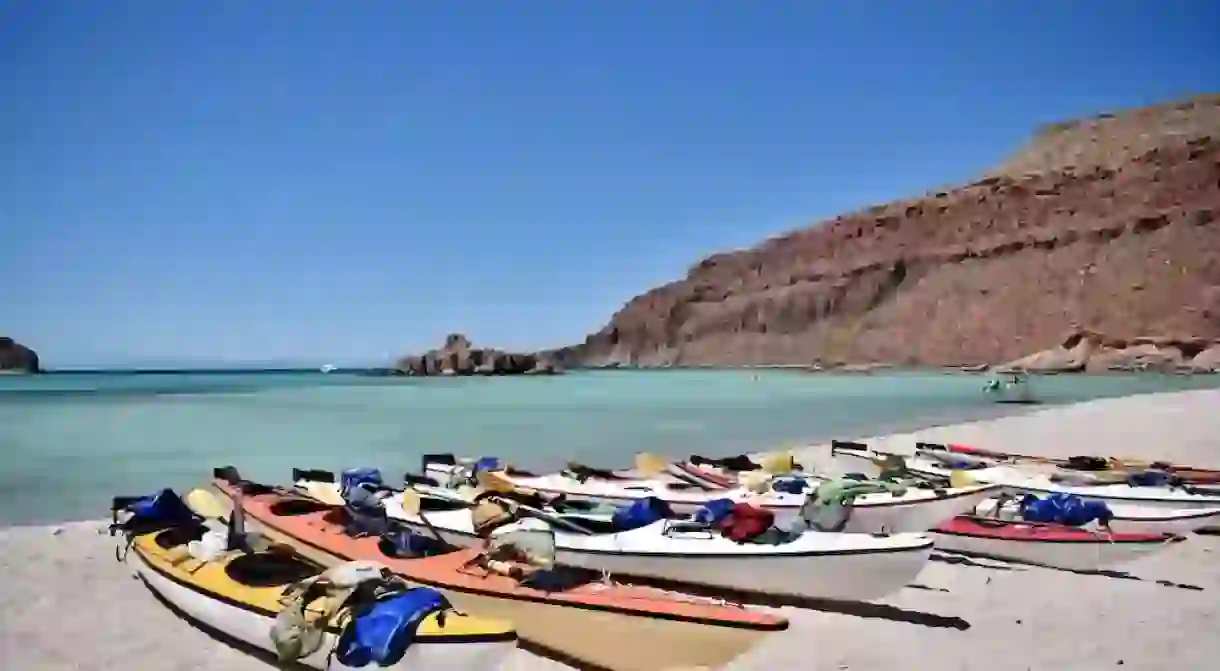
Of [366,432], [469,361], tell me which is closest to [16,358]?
[469,361]

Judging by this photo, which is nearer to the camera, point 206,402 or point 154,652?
point 154,652

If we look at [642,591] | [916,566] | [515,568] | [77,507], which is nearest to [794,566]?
[916,566]

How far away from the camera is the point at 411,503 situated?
832 cm

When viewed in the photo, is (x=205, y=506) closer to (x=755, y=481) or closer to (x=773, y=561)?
(x=773, y=561)

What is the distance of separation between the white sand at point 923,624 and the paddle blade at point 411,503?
208 centimetres

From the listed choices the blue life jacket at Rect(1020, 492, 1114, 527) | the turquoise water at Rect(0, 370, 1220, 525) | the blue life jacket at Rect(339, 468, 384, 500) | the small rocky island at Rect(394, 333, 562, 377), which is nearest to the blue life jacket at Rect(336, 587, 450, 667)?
the blue life jacket at Rect(339, 468, 384, 500)

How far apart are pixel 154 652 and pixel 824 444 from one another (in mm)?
17116

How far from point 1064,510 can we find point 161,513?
8.22 m

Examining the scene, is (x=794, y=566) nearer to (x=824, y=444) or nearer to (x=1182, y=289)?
(x=824, y=444)

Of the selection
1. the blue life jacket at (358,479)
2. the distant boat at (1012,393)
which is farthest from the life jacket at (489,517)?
the distant boat at (1012,393)

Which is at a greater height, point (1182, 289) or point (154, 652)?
point (1182, 289)

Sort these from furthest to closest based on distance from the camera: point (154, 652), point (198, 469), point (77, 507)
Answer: point (198, 469) < point (77, 507) < point (154, 652)

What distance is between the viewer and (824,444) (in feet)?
70.1

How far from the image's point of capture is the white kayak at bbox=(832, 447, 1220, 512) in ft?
30.6
